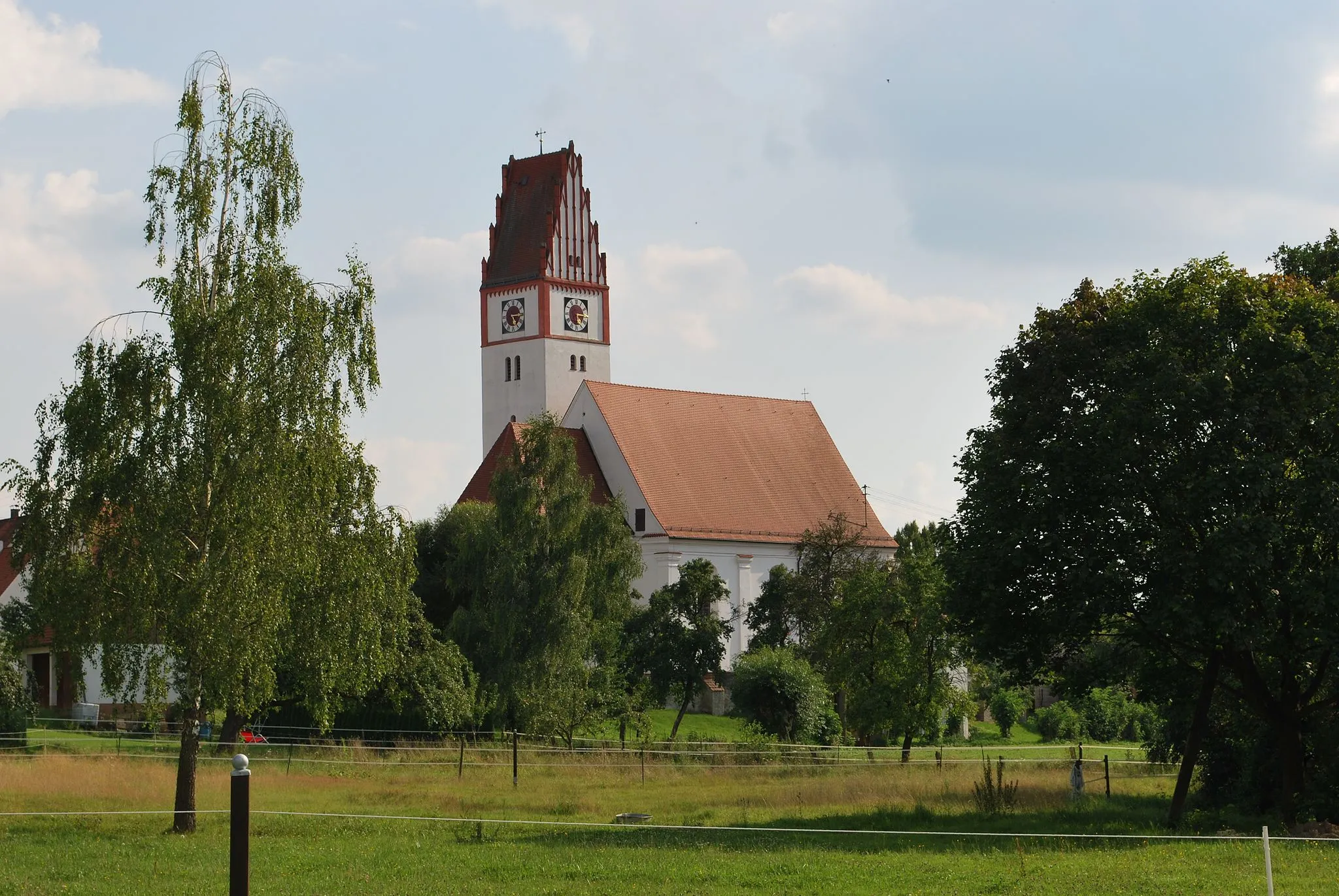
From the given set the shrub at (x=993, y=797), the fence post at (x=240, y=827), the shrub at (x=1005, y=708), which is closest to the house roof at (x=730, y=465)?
the shrub at (x=1005, y=708)

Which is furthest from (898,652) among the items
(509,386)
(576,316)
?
(576,316)

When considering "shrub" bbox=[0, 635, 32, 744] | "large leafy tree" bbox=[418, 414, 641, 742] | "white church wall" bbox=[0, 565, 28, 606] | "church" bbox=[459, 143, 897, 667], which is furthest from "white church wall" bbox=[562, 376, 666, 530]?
"shrub" bbox=[0, 635, 32, 744]

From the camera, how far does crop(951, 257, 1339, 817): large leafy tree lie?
22656 mm

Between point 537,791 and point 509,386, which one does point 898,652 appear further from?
point 509,386

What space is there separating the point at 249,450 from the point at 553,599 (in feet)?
73.3

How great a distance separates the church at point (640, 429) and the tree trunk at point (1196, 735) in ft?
128

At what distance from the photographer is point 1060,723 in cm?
6300

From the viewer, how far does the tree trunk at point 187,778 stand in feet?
76.7

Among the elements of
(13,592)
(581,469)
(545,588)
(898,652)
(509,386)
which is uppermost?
(509,386)

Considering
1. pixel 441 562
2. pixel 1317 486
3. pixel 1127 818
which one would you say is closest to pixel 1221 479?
pixel 1317 486

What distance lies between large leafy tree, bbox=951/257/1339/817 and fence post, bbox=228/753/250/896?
15709mm

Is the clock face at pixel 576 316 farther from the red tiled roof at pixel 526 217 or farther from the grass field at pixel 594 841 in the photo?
the grass field at pixel 594 841

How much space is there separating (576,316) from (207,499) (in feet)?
234

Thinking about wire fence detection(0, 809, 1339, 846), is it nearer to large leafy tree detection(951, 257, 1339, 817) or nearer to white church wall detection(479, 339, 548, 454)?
large leafy tree detection(951, 257, 1339, 817)
